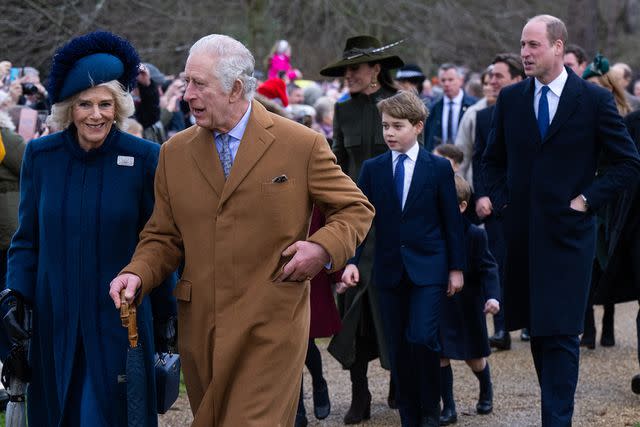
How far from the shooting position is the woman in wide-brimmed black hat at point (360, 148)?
316 inches

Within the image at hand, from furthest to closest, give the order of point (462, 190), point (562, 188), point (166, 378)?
point (462, 190)
point (562, 188)
point (166, 378)

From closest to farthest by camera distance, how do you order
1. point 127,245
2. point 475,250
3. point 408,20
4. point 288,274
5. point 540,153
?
point 288,274
point 127,245
point 540,153
point 475,250
point 408,20

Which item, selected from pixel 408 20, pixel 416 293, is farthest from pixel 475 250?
pixel 408 20

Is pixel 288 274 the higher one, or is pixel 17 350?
pixel 288 274

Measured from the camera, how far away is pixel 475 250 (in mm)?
8203

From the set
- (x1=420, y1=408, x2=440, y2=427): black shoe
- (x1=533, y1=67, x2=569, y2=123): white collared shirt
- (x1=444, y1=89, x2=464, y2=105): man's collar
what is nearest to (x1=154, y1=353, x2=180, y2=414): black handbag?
(x1=420, y1=408, x2=440, y2=427): black shoe

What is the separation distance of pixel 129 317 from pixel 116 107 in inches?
41.3

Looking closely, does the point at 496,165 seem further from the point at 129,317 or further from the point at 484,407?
the point at 129,317

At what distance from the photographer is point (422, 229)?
7211 mm

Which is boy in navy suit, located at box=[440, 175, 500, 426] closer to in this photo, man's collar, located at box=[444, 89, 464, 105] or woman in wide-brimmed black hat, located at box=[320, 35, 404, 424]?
woman in wide-brimmed black hat, located at box=[320, 35, 404, 424]

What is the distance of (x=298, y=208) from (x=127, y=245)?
0.83m

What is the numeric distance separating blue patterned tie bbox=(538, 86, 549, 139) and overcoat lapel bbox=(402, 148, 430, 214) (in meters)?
0.74

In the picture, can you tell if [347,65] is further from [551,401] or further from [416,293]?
[551,401]

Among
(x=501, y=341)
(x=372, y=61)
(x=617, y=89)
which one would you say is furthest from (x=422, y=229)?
(x=501, y=341)
